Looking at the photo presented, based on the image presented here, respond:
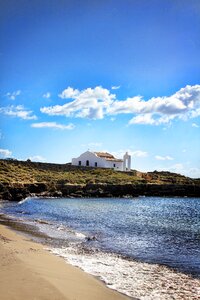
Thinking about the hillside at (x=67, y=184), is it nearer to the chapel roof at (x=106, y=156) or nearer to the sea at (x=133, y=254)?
the chapel roof at (x=106, y=156)

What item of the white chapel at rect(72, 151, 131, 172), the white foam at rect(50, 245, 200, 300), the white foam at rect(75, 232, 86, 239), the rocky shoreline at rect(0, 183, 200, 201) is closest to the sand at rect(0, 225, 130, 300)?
the white foam at rect(50, 245, 200, 300)

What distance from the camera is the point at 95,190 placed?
3083 inches

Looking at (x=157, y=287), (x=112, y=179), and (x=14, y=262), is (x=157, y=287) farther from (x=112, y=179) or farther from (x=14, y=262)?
(x=112, y=179)

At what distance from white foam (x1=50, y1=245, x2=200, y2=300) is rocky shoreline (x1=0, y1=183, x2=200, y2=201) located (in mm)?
45378

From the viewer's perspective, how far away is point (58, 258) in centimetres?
1667

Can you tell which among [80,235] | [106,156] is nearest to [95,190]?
[106,156]

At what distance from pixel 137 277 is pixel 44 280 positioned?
154 inches

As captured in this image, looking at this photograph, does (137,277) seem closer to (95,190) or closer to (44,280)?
(44,280)

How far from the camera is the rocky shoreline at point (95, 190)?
209 feet

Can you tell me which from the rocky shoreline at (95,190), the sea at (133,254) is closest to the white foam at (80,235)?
the sea at (133,254)

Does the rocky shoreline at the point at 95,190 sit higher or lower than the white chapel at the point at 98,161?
lower

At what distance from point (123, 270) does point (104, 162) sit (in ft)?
335

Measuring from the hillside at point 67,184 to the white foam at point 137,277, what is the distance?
45440 millimetres

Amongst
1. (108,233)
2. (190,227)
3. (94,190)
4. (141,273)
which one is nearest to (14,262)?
(141,273)
